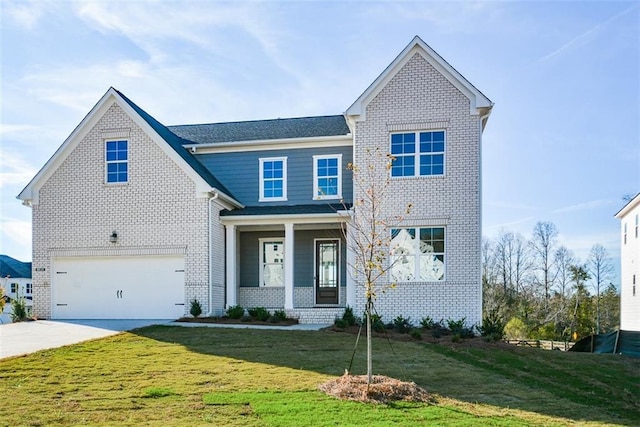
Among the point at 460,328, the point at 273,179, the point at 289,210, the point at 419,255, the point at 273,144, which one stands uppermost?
the point at 273,144

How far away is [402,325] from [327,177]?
6.17 m

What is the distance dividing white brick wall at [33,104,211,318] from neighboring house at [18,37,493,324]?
0.04 meters

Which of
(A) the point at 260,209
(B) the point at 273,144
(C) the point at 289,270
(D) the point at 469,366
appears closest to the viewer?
(D) the point at 469,366

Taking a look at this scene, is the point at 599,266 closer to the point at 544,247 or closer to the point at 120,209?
the point at 544,247

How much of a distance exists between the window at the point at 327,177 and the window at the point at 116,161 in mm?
6413

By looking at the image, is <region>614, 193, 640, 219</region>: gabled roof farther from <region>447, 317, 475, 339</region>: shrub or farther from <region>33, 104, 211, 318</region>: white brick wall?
<region>33, 104, 211, 318</region>: white brick wall

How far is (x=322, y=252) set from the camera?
64.8 feet

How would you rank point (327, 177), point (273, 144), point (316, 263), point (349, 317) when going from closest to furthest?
point (349, 317) < point (327, 177) < point (316, 263) < point (273, 144)

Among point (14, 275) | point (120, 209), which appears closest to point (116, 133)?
point (120, 209)

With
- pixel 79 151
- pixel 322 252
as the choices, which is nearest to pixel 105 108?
pixel 79 151

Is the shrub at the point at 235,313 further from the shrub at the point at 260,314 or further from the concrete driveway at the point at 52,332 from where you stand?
the concrete driveway at the point at 52,332

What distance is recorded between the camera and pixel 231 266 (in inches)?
729

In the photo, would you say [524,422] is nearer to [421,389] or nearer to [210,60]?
[421,389]

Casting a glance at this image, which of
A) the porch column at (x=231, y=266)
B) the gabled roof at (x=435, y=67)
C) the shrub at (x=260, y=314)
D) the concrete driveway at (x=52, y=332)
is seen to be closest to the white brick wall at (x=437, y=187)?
the gabled roof at (x=435, y=67)
